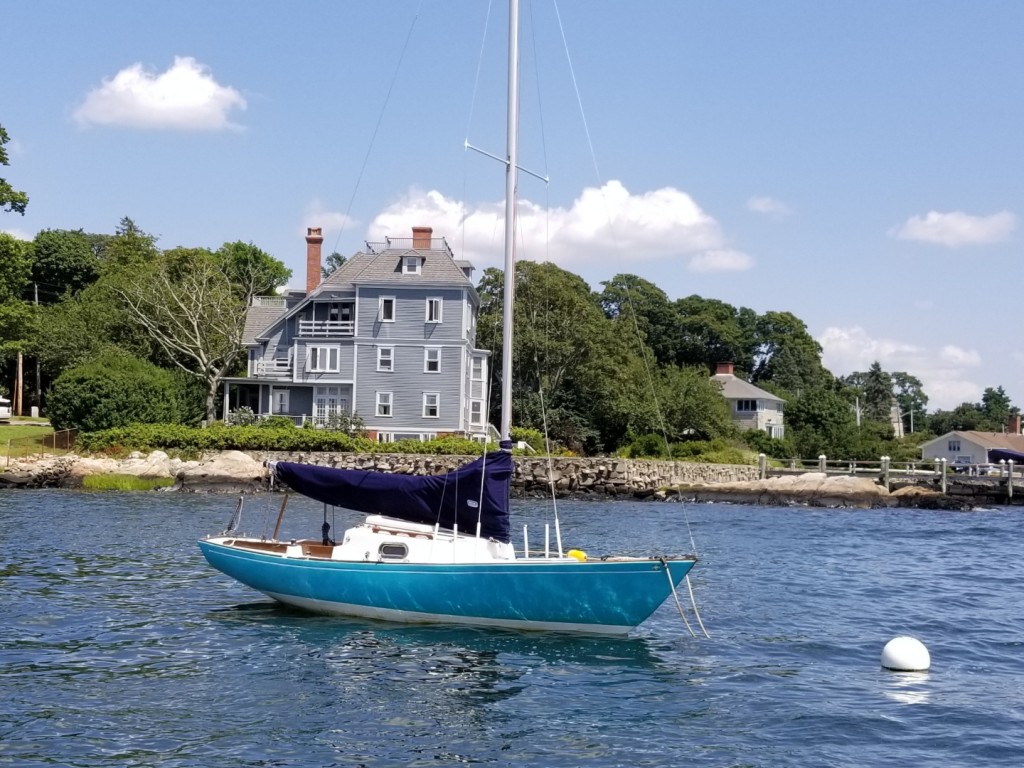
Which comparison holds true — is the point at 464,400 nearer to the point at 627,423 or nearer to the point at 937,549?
the point at 627,423

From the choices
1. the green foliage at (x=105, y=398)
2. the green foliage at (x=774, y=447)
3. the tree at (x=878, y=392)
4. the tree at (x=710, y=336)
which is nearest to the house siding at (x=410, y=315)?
the green foliage at (x=105, y=398)

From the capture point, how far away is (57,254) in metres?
96.8

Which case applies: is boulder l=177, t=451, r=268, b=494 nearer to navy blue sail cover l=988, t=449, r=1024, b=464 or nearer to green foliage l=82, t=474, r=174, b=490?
green foliage l=82, t=474, r=174, b=490

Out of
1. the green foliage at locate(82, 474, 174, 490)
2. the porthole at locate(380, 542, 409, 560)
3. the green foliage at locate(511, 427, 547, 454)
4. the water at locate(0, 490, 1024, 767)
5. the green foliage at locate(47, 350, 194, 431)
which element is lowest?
the water at locate(0, 490, 1024, 767)

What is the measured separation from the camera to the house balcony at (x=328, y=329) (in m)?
65.0

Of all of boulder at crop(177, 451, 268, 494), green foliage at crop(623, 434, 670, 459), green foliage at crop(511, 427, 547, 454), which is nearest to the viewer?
boulder at crop(177, 451, 268, 494)

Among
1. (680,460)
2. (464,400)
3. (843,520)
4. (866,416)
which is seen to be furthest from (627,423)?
(866,416)

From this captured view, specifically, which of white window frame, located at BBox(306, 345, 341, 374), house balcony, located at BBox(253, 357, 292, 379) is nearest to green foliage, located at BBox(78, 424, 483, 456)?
white window frame, located at BBox(306, 345, 341, 374)

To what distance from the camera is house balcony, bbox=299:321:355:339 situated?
65000 millimetres

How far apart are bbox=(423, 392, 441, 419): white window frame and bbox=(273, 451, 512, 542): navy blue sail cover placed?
42.8 metres

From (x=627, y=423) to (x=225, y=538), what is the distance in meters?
52.8

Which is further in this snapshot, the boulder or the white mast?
the boulder

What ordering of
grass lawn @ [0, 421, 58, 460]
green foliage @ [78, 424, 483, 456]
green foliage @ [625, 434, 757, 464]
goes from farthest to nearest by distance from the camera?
green foliage @ [625, 434, 757, 464] < green foliage @ [78, 424, 483, 456] < grass lawn @ [0, 421, 58, 460]

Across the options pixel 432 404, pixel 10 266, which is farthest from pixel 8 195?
pixel 432 404
